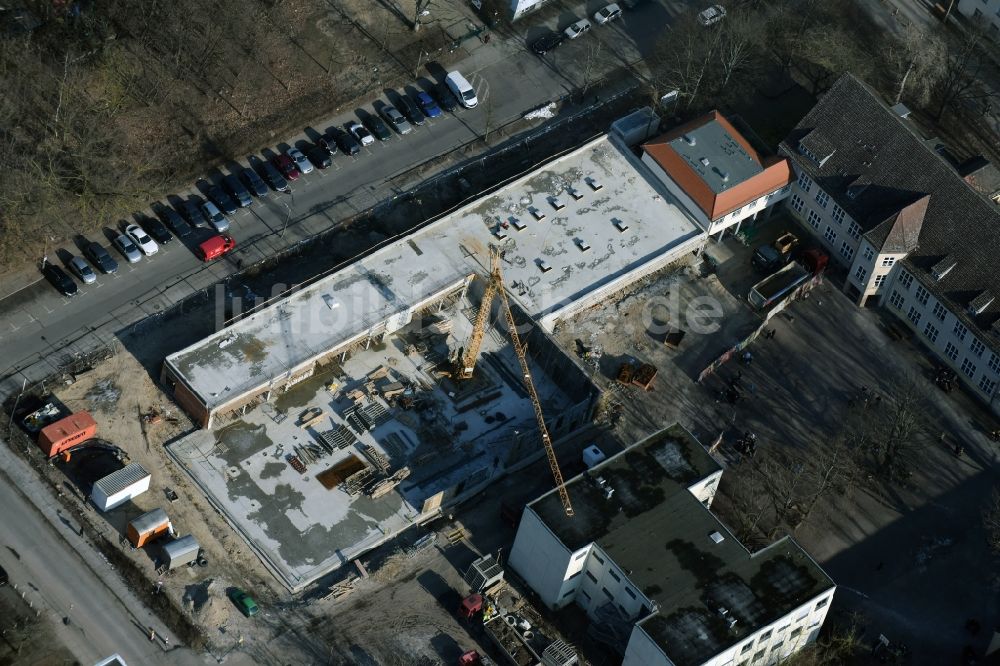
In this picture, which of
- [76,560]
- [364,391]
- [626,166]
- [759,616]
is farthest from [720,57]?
[76,560]

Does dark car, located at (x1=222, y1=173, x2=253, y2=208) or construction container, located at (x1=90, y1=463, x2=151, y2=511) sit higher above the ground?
dark car, located at (x1=222, y1=173, x2=253, y2=208)

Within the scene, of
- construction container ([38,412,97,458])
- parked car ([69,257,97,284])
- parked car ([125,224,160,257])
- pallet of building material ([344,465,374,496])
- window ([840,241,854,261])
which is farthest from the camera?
window ([840,241,854,261])

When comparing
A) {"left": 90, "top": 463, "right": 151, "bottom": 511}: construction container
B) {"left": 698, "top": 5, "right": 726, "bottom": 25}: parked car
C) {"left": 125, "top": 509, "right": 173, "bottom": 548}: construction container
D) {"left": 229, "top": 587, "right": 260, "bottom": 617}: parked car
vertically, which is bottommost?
{"left": 229, "top": 587, "right": 260, "bottom": 617}: parked car

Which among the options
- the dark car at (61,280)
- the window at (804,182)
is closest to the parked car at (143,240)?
the dark car at (61,280)

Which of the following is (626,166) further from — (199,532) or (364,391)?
(199,532)

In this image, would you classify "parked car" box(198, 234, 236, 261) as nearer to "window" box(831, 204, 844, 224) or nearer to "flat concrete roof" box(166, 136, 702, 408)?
"flat concrete roof" box(166, 136, 702, 408)

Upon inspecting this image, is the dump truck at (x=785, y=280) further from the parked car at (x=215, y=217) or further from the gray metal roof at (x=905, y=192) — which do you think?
the parked car at (x=215, y=217)

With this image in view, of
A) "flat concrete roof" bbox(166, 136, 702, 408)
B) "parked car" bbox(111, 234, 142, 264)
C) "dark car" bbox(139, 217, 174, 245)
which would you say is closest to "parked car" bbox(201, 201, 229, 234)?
"dark car" bbox(139, 217, 174, 245)
